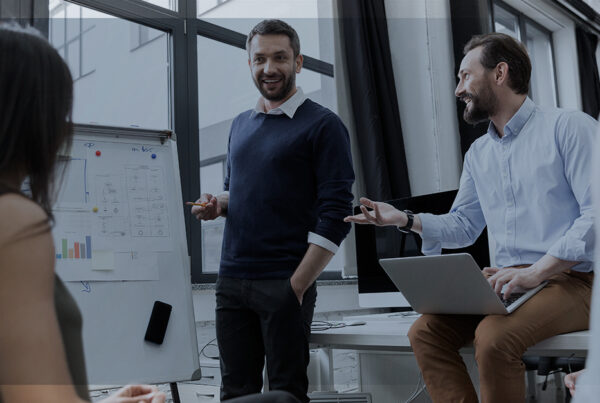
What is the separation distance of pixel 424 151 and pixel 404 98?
1.21 ft

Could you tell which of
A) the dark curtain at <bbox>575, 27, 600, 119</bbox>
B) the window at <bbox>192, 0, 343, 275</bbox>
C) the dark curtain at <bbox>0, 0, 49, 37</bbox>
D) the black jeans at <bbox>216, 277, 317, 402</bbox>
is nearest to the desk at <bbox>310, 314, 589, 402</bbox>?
the black jeans at <bbox>216, 277, 317, 402</bbox>

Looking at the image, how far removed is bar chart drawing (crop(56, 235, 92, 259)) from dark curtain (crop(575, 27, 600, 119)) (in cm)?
466

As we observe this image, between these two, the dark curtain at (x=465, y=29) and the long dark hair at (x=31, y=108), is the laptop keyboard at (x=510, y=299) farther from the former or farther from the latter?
the dark curtain at (x=465, y=29)

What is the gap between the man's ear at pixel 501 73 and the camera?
1888 millimetres

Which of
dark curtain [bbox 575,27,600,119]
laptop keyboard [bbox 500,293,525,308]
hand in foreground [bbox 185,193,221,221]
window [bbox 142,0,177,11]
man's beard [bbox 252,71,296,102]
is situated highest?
dark curtain [bbox 575,27,600,119]

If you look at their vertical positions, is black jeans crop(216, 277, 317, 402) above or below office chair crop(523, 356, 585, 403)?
above

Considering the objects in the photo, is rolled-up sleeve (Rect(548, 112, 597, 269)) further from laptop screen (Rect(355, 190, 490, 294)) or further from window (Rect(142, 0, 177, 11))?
window (Rect(142, 0, 177, 11))

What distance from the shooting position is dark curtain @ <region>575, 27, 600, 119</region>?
530cm

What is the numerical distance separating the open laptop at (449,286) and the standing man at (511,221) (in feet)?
0.10

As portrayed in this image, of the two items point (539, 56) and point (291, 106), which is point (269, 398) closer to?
point (291, 106)

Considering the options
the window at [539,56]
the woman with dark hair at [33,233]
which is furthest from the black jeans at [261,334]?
the window at [539,56]

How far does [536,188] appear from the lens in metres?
1.71

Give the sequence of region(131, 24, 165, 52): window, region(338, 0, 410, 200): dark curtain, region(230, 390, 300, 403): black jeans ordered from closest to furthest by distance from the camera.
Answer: region(230, 390, 300, 403): black jeans < region(131, 24, 165, 52): window < region(338, 0, 410, 200): dark curtain

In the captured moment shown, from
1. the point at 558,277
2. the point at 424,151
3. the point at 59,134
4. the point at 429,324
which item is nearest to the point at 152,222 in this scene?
the point at 429,324
